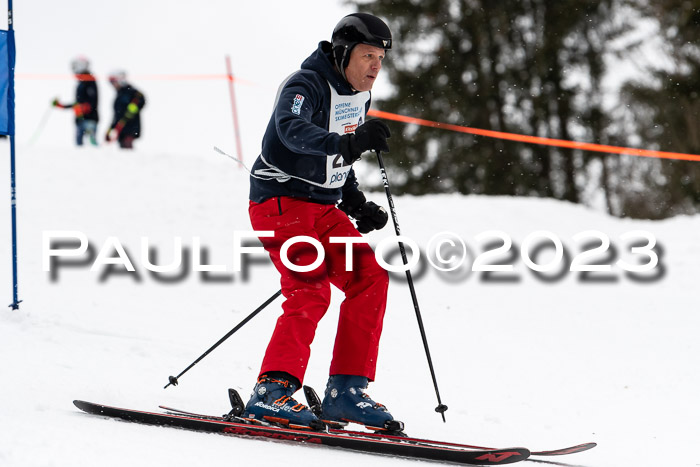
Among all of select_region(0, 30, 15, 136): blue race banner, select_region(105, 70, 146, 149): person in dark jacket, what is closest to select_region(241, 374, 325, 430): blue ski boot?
select_region(0, 30, 15, 136): blue race banner

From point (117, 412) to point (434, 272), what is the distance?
5310 millimetres

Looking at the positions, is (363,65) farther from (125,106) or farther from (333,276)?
(125,106)

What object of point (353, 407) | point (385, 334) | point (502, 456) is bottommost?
point (502, 456)

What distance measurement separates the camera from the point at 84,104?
1362 centimetres

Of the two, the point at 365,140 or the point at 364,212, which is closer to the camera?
the point at 365,140

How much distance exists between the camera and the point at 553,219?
1076 cm

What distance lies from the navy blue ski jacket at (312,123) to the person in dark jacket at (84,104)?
1066 centimetres

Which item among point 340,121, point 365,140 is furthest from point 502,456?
point 340,121

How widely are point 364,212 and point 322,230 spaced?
1.12 ft

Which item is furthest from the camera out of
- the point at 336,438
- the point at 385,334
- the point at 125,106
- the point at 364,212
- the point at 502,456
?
the point at 125,106

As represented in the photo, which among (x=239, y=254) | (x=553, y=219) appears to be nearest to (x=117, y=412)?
(x=239, y=254)

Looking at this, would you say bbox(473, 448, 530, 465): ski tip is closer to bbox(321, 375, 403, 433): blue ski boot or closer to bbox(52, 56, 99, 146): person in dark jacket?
bbox(321, 375, 403, 433): blue ski boot

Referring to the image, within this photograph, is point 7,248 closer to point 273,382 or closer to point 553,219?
point 273,382

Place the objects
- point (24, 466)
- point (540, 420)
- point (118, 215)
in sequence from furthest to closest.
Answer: point (118, 215) < point (540, 420) < point (24, 466)
